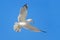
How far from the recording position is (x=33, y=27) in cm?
664

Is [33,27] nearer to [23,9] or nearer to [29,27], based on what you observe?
[29,27]

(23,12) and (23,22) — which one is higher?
(23,22)

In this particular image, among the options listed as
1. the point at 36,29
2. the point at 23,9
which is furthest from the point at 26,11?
the point at 36,29

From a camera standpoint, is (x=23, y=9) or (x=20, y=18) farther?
(x=20, y=18)

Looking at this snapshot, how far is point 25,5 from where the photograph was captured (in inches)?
256

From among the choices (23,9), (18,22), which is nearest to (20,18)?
(18,22)

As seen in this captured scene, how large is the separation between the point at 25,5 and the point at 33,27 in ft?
1.75

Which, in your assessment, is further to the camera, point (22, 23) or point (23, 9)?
point (22, 23)

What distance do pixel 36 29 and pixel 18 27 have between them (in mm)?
419

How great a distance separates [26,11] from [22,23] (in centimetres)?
49

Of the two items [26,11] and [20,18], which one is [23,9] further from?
[20,18]

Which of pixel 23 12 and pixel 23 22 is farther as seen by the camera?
pixel 23 22

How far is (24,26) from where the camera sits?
669cm

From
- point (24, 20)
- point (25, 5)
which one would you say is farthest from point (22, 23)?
point (25, 5)
